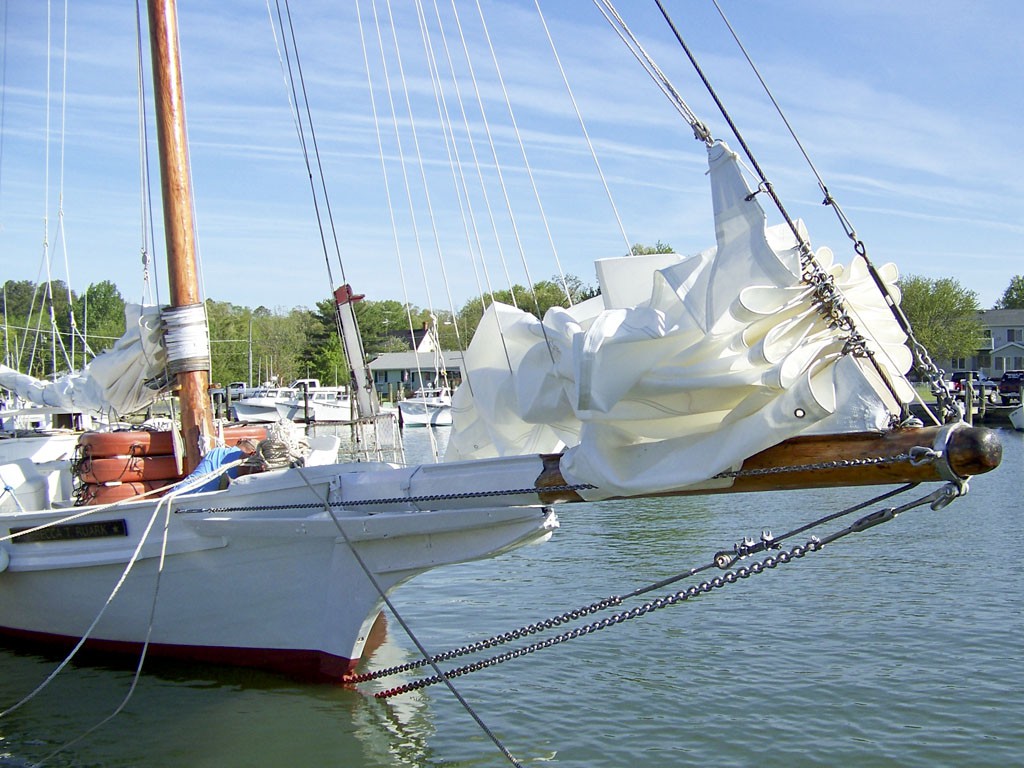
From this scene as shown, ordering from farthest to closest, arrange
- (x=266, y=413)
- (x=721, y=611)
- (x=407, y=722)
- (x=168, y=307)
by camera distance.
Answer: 1. (x=266, y=413)
2. (x=721, y=611)
3. (x=168, y=307)
4. (x=407, y=722)

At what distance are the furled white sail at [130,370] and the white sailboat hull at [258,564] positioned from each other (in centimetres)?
174

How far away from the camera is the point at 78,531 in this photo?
354 inches

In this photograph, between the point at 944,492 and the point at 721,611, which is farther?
the point at 721,611

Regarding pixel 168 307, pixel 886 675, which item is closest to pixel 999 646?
pixel 886 675

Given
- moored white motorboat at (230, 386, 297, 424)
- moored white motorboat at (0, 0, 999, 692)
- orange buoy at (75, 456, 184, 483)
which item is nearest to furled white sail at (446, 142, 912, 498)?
moored white motorboat at (0, 0, 999, 692)

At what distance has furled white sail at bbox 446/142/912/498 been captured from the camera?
17.2 feet

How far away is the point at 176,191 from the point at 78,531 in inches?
129

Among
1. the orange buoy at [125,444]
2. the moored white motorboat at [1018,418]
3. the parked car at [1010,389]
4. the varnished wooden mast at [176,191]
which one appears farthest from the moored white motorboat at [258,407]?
the varnished wooden mast at [176,191]

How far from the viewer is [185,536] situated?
846 cm

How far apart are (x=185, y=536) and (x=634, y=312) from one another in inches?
183

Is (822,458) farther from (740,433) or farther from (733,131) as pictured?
(733,131)

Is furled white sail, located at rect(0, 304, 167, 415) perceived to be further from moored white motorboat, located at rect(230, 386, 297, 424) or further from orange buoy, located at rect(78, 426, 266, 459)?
moored white motorboat, located at rect(230, 386, 297, 424)

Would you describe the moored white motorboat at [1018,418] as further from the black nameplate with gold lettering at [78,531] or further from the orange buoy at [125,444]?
the black nameplate with gold lettering at [78,531]

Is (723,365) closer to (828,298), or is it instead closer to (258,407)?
(828,298)
